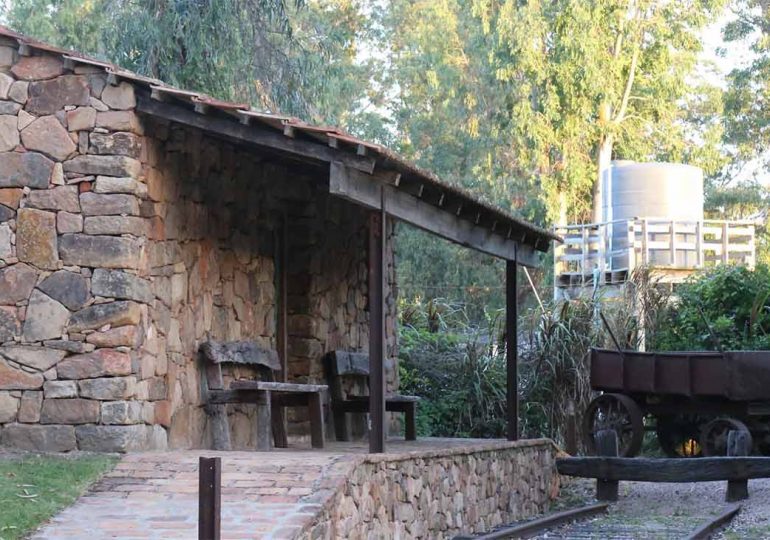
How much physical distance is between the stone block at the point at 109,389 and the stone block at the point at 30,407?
0.39 meters

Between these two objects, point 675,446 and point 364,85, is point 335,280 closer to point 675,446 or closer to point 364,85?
point 675,446

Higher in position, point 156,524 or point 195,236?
point 195,236

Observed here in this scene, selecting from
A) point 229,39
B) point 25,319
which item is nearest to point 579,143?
point 229,39

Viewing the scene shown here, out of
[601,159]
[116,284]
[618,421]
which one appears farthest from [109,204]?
[601,159]

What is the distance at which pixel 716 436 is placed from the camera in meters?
15.3

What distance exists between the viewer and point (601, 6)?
31.9 metres

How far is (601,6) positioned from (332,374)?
20.4m

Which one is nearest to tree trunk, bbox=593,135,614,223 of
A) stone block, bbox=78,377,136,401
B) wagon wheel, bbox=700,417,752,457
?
wagon wheel, bbox=700,417,752,457

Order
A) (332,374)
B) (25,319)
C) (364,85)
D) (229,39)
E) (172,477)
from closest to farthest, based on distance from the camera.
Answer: (172,477), (25,319), (332,374), (229,39), (364,85)

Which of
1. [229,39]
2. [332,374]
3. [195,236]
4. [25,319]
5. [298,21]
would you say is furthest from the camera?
[298,21]

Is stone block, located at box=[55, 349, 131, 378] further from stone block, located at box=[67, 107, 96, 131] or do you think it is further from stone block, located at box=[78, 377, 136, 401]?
stone block, located at box=[67, 107, 96, 131]

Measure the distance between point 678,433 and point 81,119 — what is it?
943 cm

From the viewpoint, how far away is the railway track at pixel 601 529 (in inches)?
423

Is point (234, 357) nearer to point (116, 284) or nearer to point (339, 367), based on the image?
point (116, 284)
